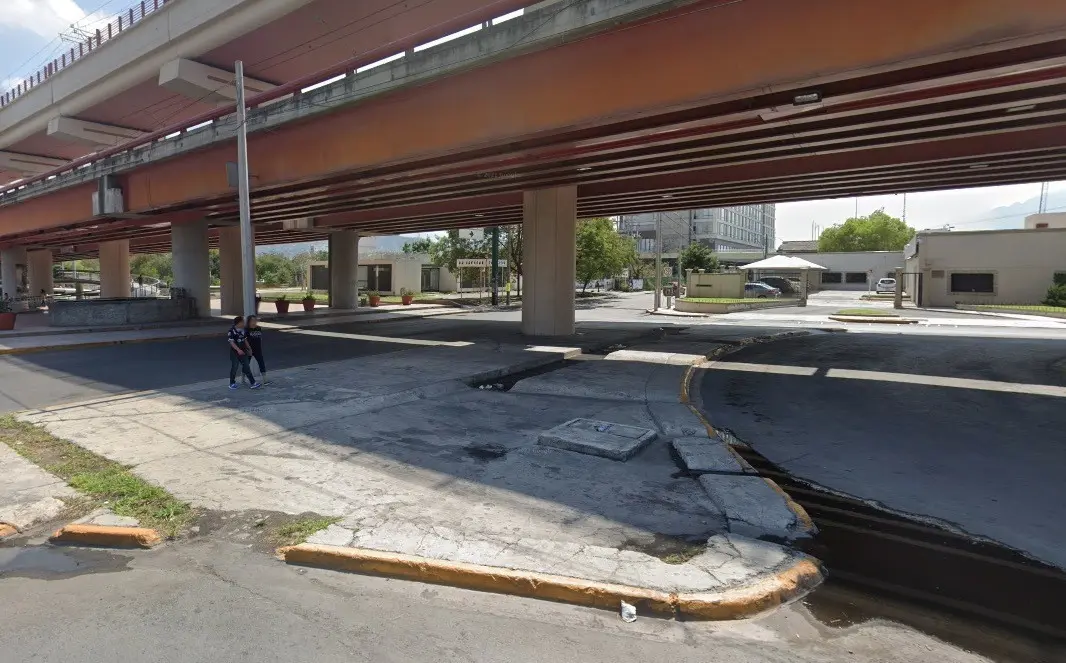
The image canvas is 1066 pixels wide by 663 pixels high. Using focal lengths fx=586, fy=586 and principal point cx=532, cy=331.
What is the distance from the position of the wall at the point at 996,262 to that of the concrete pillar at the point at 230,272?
40492mm

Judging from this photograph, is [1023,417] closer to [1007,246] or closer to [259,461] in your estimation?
[259,461]

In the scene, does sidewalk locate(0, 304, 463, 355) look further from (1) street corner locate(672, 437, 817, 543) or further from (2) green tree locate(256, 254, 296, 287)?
(2) green tree locate(256, 254, 296, 287)

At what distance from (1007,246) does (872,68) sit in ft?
110

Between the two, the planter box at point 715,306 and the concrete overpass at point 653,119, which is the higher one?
the concrete overpass at point 653,119

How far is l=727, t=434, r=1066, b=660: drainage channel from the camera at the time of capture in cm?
377

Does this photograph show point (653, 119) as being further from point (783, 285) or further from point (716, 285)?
point (783, 285)

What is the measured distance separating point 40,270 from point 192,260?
32.4 metres

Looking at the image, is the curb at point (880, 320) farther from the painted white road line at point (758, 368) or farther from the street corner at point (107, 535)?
the street corner at point (107, 535)

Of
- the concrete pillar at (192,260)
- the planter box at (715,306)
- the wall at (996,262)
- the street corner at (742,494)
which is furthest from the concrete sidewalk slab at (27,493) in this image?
the wall at (996,262)

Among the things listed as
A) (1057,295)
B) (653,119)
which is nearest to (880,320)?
(1057,295)

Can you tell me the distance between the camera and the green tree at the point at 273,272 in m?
93.2

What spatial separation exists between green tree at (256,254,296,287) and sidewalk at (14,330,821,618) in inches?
3511

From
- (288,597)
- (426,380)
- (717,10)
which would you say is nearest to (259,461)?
(288,597)

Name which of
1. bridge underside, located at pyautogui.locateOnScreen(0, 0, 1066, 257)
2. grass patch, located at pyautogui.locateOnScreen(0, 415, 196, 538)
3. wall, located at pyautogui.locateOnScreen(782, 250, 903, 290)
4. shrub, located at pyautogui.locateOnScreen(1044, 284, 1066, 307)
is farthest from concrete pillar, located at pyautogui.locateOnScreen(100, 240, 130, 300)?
wall, located at pyautogui.locateOnScreen(782, 250, 903, 290)
